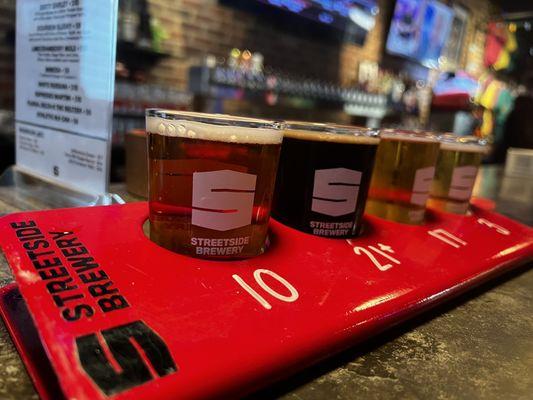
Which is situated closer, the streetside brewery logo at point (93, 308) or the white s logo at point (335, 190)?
the streetside brewery logo at point (93, 308)

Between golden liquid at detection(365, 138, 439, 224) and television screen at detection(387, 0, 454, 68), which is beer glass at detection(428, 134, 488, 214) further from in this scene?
television screen at detection(387, 0, 454, 68)

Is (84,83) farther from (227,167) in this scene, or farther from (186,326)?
(186,326)

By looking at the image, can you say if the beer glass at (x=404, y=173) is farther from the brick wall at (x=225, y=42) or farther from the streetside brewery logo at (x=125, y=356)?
the brick wall at (x=225, y=42)

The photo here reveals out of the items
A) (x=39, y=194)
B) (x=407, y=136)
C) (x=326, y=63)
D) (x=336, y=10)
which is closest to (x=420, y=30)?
(x=326, y=63)

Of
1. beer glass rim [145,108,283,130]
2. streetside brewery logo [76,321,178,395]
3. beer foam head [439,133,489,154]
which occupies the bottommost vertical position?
streetside brewery logo [76,321,178,395]

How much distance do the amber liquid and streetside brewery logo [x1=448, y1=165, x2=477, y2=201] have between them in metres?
0.56

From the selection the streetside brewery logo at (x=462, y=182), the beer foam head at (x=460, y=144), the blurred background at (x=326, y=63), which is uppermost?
the blurred background at (x=326, y=63)

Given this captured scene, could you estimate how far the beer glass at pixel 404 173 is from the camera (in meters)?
0.84

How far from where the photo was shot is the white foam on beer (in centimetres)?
68

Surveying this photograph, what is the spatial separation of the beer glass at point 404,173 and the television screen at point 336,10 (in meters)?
3.42

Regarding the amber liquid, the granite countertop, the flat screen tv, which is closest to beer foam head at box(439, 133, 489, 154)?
the granite countertop

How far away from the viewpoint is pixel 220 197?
553mm

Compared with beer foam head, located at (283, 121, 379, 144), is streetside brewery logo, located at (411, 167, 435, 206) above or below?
below

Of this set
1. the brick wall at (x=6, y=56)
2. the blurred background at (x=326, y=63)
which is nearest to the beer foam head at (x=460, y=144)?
the blurred background at (x=326, y=63)
